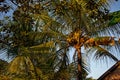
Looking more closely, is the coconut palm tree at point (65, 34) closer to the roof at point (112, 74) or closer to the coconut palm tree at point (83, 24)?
the coconut palm tree at point (83, 24)

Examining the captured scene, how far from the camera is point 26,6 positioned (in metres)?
13.1

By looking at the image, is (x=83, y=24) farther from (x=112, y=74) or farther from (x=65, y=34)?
(x=112, y=74)

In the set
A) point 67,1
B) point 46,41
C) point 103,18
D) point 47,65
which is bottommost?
point 47,65

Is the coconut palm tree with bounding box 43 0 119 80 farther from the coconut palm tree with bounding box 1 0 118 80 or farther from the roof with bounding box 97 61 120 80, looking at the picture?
the roof with bounding box 97 61 120 80

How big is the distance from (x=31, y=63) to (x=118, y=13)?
5111 mm

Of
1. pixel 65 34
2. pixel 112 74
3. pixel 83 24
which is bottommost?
pixel 112 74

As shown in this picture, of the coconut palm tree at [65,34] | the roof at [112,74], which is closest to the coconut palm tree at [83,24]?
the coconut palm tree at [65,34]

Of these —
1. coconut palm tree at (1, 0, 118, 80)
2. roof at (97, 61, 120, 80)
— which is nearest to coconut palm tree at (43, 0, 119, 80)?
coconut palm tree at (1, 0, 118, 80)

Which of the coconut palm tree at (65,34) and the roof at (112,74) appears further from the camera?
the roof at (112,74)

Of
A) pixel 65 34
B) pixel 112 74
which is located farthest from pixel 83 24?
pixel 112 74

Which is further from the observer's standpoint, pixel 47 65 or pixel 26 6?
pixel 47 65

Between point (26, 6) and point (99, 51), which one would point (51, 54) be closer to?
point (99, 51)

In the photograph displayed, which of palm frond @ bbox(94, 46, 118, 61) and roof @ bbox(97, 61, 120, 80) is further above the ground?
palm frond @ bbox(94, 46, 118, 61)

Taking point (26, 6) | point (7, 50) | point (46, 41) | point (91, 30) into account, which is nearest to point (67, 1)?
point (26, 6)
